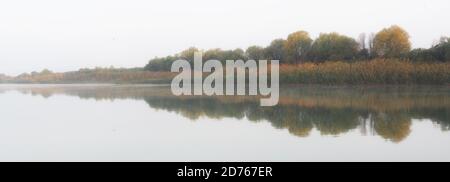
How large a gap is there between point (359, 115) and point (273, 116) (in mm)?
1669

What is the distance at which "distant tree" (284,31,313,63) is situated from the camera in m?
31.2

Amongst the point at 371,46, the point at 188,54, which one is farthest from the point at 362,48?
the point at 188,54

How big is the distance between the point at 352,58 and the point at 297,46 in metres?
4.43

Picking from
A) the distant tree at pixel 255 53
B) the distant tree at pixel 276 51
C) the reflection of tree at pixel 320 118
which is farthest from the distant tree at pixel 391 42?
the reflection of tree at pixel 320 118

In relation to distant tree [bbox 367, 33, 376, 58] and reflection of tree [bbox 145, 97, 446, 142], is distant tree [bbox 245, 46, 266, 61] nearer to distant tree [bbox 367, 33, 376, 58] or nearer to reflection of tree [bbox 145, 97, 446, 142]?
distant tree [bbox 367, 33, 376, 58]

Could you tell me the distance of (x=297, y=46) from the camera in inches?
1239

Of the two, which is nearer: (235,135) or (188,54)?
(235,135)

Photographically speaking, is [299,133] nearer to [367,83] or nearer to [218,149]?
[218,149]

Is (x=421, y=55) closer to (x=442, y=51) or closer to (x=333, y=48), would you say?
(x=442, y=51)

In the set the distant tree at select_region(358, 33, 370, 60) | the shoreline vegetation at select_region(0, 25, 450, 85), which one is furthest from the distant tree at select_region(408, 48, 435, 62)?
the distant tree at select_region(358, 33, 370, 60)

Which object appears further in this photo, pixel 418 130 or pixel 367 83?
pixel 367 83

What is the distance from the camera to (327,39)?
29.9m
